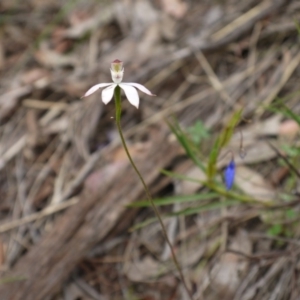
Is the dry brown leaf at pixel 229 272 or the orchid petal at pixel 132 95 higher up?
the orchid petal at pixel 132 95

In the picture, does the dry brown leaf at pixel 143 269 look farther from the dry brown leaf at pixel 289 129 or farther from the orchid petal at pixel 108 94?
the orchid petal at pixel 108 94

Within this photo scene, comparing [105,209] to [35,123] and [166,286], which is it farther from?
[35,123]

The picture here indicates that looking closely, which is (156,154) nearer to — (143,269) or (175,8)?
(143,269)

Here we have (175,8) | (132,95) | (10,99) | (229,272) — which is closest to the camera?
(132,95)

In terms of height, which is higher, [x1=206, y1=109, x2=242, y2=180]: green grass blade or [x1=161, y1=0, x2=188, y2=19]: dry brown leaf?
[x1=161, y1=0, x2=188, y2=19]: dry brown leaf

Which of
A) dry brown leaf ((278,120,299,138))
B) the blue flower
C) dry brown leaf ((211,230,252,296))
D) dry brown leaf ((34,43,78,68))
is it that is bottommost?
dry brown leaf ((211,230,252,296))

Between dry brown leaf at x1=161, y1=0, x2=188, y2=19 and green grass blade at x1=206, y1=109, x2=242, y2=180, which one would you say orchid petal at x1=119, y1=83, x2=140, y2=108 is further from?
dry brown leaf at x1=161, y1=0, x2=188, y2=19

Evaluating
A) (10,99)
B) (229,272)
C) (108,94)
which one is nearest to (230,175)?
(229,272)

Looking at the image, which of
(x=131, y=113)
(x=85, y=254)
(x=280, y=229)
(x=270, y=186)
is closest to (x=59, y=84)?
(x=131, y=113)

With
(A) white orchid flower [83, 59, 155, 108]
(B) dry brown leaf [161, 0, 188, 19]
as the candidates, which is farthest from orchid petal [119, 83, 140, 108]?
(B) dry brown leaf [161, 0, 188, 19]

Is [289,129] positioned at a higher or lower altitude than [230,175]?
higher

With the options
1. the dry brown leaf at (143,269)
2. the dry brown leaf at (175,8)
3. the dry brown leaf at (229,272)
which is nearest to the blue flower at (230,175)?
the dry brown leaf at (229,272)
